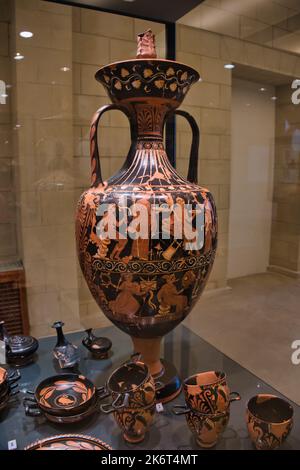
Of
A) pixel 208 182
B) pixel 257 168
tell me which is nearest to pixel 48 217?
pixel 208 182

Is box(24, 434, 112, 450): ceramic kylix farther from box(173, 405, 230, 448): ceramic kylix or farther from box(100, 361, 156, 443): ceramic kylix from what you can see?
box(173, 405, 230, 448): ceramic kylix

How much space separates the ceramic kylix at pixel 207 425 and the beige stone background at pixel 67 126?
100 centimetres

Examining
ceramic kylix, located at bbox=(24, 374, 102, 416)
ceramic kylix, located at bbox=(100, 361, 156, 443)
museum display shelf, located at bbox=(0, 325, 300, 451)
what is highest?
ceramic kylix, located at bbox=(100, 361, 156, 443)

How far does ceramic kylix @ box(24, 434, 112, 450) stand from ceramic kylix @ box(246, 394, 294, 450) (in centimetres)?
32

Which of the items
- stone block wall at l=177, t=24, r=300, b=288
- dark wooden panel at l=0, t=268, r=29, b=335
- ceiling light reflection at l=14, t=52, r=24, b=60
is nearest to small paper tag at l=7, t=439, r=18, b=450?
dark wooden panel at l=0, t=268, r=29, b=335

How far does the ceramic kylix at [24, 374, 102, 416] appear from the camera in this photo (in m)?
0.94

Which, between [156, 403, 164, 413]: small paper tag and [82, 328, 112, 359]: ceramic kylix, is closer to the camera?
[156, 403, 164, 413]: small paper tag

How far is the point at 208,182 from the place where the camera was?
6.57 ft

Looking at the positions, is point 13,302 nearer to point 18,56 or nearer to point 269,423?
point 18,56

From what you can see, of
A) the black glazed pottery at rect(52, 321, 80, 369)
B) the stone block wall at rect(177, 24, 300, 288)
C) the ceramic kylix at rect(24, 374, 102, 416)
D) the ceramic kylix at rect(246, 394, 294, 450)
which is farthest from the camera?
the stone block wall at rect(177, 24, 300, 288)

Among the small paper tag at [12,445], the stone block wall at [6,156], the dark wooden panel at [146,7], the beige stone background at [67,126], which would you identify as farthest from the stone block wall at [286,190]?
the small paper tag at [12,445]

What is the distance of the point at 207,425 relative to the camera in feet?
2.77

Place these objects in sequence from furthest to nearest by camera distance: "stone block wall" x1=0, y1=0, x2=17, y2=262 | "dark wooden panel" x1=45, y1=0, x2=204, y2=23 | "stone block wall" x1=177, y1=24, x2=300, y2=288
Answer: "stone block wall" x1=177, y1=24, x2=300, y2=288
"stone block wall" x1=0, y1=0, x2=17, y2=262
"dark wooden panel" x1=45, y1=0, x2=204, y2=23

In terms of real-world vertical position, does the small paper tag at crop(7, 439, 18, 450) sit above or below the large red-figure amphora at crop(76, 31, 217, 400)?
below
